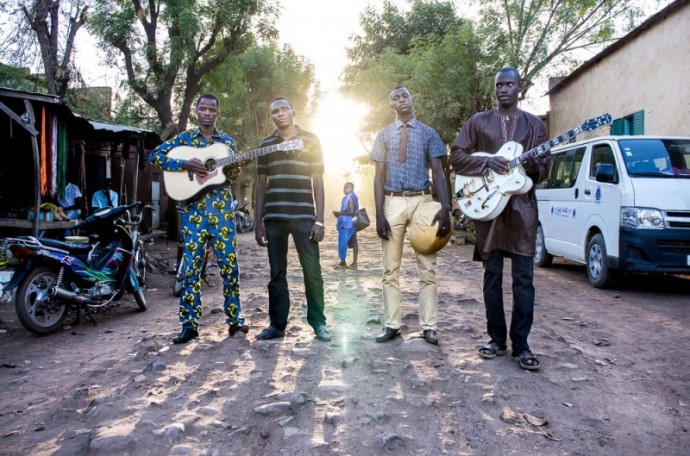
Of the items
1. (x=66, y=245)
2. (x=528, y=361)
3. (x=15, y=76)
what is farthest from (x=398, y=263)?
(x=15, y=76)

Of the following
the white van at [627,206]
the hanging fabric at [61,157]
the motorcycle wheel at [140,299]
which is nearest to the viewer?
the motorcycle wheel at [140,299]

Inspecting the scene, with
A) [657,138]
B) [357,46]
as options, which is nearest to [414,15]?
[357,46]

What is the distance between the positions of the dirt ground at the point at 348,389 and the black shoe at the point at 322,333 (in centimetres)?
9

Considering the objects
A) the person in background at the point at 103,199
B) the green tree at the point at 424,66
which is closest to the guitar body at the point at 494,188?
the person in background at the point at 103,199

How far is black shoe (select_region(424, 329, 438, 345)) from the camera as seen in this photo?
4.06m

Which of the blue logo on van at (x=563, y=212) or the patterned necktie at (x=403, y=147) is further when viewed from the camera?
the blue logo on van at (x=563, y=212)

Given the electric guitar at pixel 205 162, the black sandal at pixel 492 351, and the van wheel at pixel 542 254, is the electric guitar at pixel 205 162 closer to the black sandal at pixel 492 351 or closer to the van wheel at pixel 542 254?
the black sandal at pixel 492 351

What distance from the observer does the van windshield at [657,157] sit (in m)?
6.36

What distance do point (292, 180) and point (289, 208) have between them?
23 centimetres

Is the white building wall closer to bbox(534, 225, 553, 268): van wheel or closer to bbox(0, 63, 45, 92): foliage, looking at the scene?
bbox(534, 225, 553, 268): van wheel

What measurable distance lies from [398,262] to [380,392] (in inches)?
49.8

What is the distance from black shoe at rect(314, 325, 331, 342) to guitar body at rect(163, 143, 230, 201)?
143cm

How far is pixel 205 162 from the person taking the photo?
4.29 metres

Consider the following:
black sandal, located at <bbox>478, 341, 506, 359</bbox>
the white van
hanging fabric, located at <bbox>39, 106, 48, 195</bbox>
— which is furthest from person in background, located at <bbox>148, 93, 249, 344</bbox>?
hanging fabric, located at <bbox>39, 106, 48, 195</bbox>
